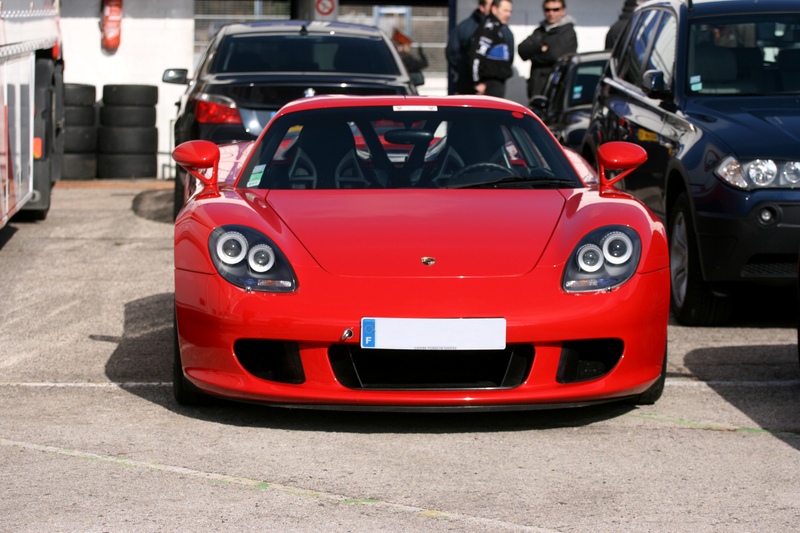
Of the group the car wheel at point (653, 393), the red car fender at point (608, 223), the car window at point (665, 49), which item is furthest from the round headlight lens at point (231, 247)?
the car window at point (665, 49)

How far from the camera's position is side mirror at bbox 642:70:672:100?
26.0 ft

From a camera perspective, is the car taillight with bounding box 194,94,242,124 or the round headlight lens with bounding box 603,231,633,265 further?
the car taillight with bounding box 194,94,242,124

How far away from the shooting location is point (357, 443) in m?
4.72

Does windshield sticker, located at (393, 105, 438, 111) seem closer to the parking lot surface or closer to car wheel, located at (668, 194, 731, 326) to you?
the parking lot surface

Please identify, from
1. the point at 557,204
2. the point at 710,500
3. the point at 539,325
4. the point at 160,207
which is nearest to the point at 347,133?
the point at 557,204

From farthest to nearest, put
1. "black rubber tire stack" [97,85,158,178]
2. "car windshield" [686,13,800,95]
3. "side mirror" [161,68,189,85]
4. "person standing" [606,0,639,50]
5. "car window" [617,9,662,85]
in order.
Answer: "black rubber tire stack" [97,85,158,178] → "person standing" [606,0,639,50] → "side mirror" [161,68,189,85] → "car window" [617,9,662,85] → "car windshield" [686,13,800,95]

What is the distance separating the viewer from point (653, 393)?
17.3 feet

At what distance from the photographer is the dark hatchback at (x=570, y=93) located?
1283 centimetres

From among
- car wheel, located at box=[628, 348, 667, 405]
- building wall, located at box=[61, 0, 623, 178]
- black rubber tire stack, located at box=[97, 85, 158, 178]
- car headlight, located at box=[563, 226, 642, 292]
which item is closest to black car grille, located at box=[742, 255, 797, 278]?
car wheel, located at box=[628, 348, 667, 405]

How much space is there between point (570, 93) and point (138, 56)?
652cm

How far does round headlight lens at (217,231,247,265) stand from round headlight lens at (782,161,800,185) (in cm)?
299

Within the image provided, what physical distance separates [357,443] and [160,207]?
8.72 m

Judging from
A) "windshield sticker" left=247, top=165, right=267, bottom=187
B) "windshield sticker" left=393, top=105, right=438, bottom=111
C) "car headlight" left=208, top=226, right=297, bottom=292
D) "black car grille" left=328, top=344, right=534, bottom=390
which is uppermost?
"windshield sticker" left=393, top=105, right=438, bottom=111

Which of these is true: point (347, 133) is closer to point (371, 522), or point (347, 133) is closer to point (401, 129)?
point (401, 129)
